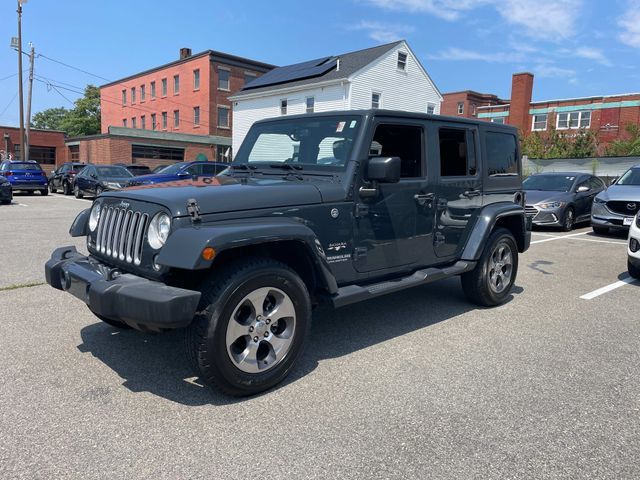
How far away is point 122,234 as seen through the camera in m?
3.50


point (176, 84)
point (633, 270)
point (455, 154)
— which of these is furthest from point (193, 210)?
point (176, 84)

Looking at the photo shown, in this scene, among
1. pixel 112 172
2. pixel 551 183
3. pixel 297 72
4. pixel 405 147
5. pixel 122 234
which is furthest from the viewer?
pixel 297 72

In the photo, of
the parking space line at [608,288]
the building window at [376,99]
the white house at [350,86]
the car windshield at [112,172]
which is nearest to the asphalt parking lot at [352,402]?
the parking space line at [608,288]

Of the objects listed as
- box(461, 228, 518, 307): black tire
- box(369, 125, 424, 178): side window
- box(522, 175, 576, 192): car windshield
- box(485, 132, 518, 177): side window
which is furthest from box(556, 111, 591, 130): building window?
box(369, 125, 424, 178): side window

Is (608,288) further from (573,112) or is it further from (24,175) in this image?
(573,112)

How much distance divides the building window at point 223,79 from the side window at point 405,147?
39.3 metres

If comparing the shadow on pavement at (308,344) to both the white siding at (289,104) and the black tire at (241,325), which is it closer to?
the black tire at (241,325)

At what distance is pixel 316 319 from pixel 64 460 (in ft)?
9.06

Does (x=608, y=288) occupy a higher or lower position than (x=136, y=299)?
lower

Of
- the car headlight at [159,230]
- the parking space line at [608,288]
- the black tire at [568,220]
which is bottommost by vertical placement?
the parking space line at [608,288]

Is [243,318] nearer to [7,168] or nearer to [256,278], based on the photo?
[256,278]

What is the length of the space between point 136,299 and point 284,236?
99cm

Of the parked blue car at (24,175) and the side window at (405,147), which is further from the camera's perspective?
the parked blue car at (24,175)

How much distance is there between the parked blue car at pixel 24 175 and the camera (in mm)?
20844
